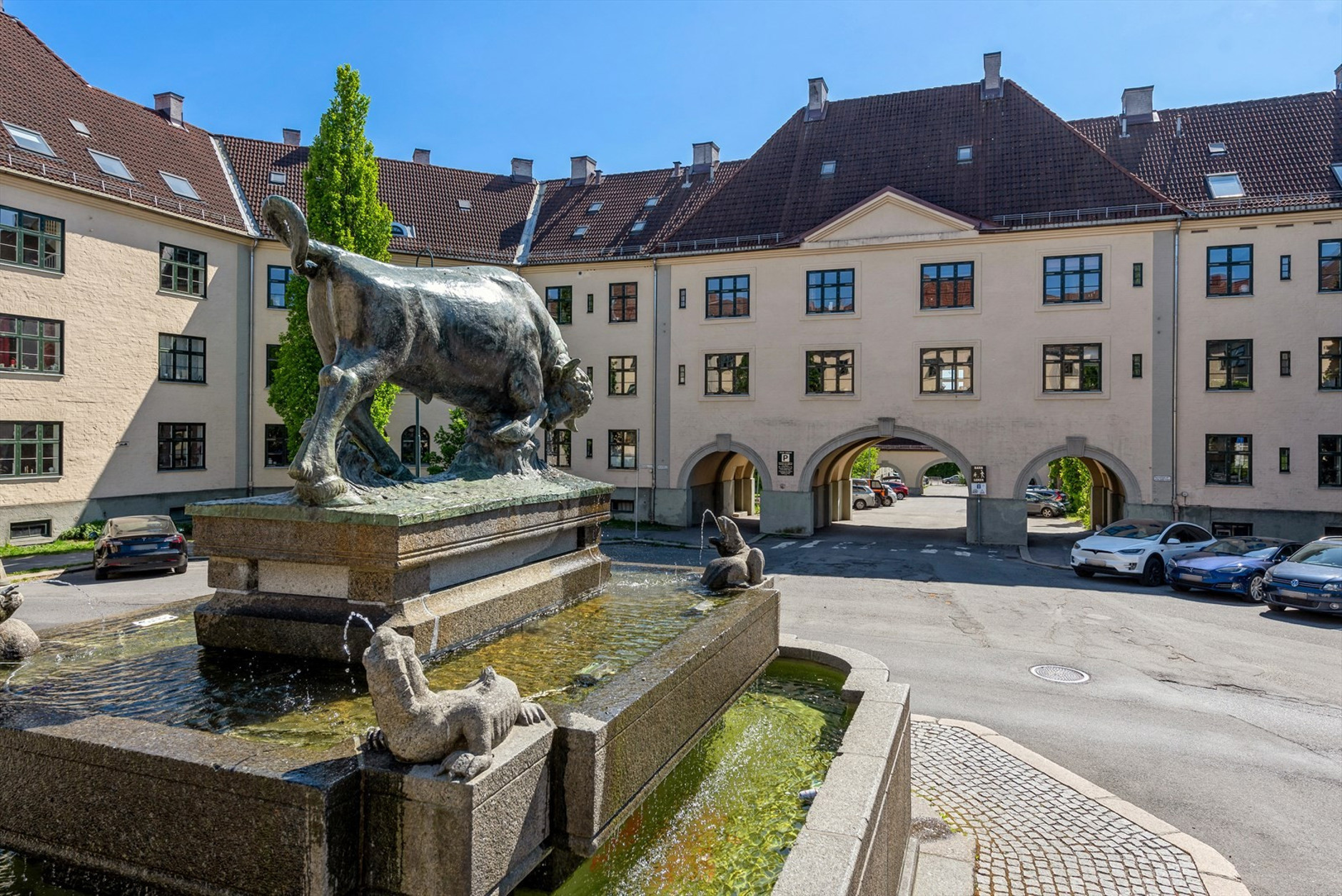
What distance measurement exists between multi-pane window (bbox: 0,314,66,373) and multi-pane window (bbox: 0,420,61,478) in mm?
1609

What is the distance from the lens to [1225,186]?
25.9 metres

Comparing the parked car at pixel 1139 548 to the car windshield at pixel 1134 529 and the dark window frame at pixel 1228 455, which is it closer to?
the car windshield at pixel 1134 529

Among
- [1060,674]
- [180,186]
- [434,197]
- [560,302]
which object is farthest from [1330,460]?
[180,186]

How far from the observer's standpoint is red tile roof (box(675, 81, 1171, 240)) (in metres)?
27.0

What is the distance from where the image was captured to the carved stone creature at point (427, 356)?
5.58 meters

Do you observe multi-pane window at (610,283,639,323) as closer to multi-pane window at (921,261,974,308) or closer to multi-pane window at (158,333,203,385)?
→ multi-pane window at (921,261,974,308)

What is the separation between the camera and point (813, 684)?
24.8 ft

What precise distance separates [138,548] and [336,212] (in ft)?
38.8

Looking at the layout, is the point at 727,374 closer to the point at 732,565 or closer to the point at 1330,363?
the point at 1330,363

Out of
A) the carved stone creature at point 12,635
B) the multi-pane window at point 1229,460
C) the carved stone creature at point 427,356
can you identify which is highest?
the carved stone creature at point 427,356

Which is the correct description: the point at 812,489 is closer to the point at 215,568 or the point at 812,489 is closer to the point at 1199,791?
the point at 1199,791

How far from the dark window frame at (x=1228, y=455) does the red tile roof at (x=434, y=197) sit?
26308mm

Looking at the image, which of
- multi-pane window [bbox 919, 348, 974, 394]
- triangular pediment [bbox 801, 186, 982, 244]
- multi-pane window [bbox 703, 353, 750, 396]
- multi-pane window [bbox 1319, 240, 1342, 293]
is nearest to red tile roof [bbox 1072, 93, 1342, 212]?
multi-pane window [bbox 1319, 240, 1342, 293]

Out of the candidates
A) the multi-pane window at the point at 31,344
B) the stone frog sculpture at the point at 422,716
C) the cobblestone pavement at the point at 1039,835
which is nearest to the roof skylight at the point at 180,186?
the multi-pane window at the point at 31,344
